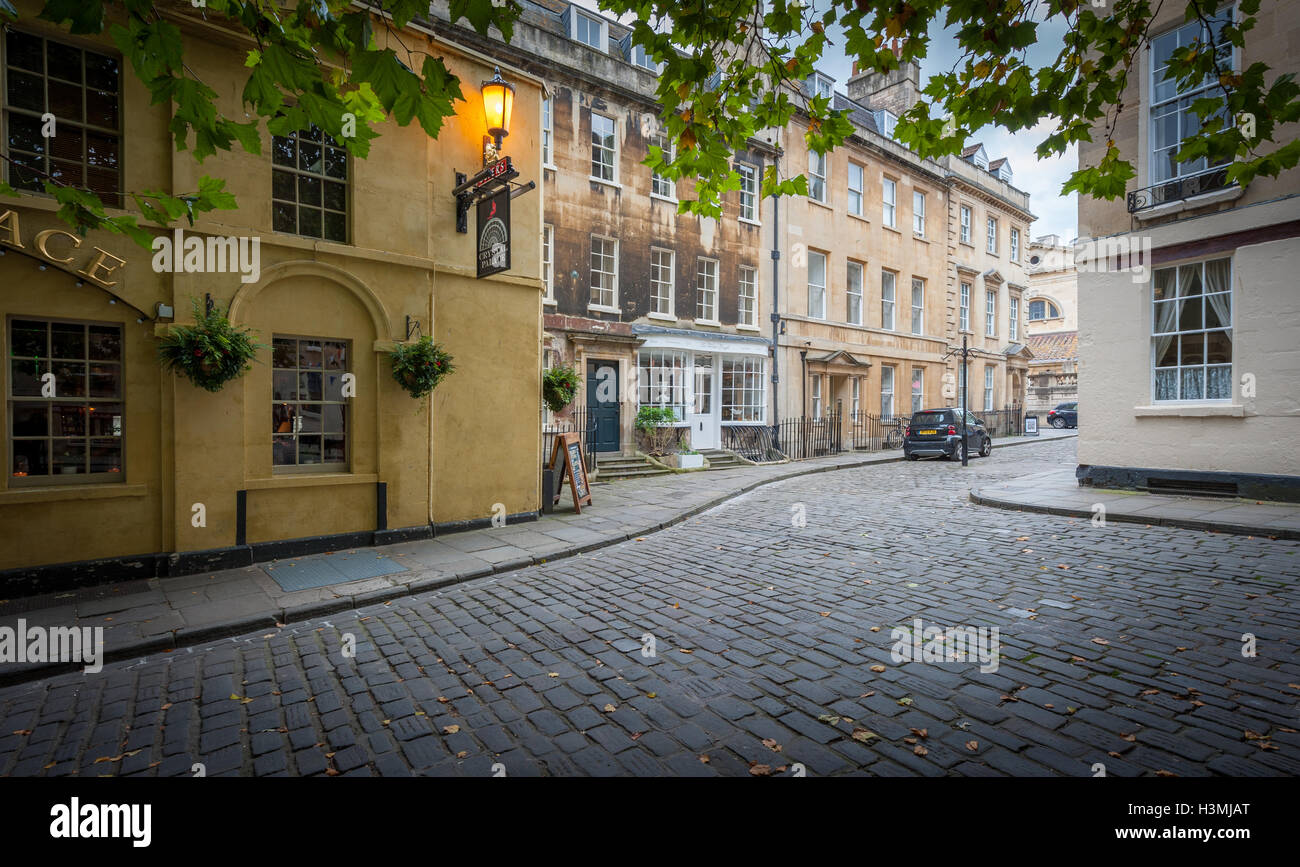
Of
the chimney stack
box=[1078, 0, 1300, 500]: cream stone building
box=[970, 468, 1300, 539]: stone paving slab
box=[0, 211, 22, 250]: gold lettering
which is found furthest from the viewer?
the chimney stack

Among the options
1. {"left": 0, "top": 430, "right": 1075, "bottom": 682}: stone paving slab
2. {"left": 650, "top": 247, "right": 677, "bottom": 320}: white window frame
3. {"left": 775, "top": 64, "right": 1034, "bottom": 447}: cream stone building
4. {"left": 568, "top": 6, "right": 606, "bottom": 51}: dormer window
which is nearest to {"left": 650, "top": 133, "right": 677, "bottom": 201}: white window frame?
{"left": 650, "top": 247, "right": 677, "bottom": 320}: white window frame

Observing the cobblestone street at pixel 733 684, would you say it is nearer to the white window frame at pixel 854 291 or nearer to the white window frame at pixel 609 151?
the white window frame at pixel 609 151

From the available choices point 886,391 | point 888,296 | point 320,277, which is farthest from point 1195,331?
point 888,296

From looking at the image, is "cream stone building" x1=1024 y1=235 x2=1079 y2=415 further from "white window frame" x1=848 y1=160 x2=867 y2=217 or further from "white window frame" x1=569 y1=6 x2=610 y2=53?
"white window frame" x1=569 y1=6 x2=610 y2=53

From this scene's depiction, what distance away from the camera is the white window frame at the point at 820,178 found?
865 inches

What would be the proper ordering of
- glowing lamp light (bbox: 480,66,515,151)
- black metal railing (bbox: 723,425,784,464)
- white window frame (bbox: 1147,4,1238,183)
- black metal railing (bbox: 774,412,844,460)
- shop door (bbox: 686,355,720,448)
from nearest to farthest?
glowing lamp light (bbox: 480,66,515,151)
white window frame (bbox: 1147,4,1238,183)
shop door (bbox: 686,355,720,448)
black metal railing (bbox: 723,425,784,464)
black metal railing (bbox: 774,412,844,460)

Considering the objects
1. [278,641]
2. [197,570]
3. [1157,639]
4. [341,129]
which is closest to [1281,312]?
[1157,639]

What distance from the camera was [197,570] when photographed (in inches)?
267

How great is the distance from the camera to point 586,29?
1781 centimetres

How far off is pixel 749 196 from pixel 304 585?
60.3 feet

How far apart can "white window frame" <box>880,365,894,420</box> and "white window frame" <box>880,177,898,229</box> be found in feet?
19.0

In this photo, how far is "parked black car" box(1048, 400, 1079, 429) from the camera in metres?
40.3

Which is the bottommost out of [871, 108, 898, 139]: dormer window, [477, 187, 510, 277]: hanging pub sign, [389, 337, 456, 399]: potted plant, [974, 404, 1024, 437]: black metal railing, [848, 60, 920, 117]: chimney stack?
[974, 404, 1024, 437]: black metal railing

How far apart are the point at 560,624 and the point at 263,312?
530cm
